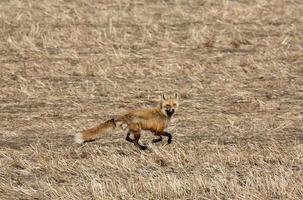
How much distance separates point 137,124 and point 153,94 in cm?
399

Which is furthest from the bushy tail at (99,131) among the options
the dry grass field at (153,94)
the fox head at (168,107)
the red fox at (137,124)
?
the fox head at (168,107)

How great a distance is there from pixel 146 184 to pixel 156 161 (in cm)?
123

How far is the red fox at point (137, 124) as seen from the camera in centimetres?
914

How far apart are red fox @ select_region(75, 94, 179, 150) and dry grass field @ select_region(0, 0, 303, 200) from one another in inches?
6.1

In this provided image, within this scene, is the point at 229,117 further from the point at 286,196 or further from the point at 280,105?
the point at 286,196

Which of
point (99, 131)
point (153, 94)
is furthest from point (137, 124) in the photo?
point (153, 94)

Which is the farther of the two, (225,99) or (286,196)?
(225,99)

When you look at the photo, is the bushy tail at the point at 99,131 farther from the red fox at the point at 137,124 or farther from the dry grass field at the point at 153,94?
the dry grass field at the point at 153,94

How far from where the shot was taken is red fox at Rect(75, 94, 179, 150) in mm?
9141

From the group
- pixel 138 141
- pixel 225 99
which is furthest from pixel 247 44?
pixel 138 141

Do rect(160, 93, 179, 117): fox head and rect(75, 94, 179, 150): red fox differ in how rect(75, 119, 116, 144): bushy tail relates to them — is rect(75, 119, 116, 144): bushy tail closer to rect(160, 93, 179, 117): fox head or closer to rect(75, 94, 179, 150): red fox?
rect(75, 94, 179, 150): red fox

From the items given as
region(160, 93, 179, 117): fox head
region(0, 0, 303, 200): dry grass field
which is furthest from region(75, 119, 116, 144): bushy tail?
region(160, 93, 179, 117): fox head

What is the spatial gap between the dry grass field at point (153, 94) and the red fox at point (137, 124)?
0.16m

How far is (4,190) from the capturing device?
289 inches
